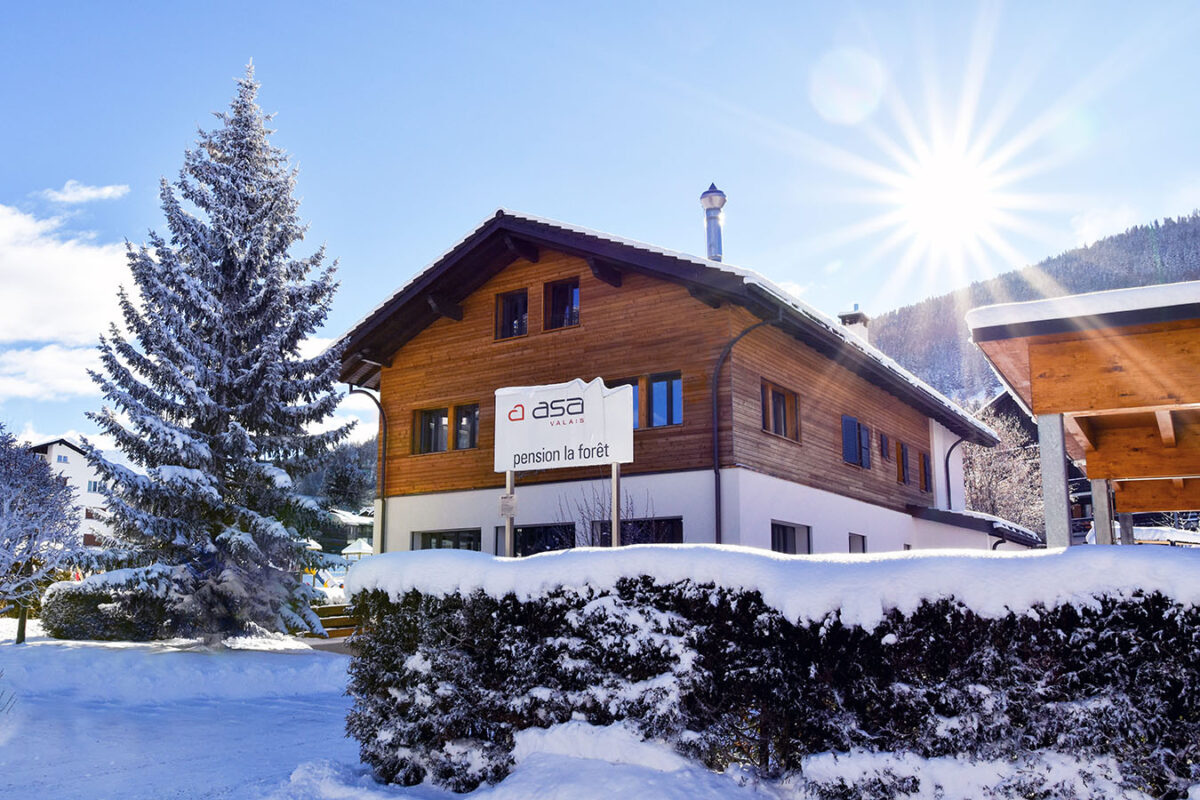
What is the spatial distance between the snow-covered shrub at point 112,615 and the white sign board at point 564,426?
8.47 m

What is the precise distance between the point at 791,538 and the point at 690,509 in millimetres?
2996

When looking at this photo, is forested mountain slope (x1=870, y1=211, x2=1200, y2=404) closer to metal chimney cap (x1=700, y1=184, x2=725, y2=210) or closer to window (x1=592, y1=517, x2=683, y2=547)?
metal chimney cap (x1=700, y1=184, x2=725, y2=210)

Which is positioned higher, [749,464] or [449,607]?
[749,464]

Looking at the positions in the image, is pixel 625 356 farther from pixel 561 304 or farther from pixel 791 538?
pixel 791 538

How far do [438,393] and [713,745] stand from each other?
14379mm

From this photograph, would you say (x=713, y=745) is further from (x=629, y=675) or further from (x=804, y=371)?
(x=804, y=371)

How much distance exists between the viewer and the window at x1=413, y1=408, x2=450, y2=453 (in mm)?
19344

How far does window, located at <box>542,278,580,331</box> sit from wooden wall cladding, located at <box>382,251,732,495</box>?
17 cm

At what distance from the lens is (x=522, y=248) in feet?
59.1

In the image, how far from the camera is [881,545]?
821 inches

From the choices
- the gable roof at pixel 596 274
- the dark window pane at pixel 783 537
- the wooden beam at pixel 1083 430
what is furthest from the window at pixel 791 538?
the wooden beam at pixel 1083 430

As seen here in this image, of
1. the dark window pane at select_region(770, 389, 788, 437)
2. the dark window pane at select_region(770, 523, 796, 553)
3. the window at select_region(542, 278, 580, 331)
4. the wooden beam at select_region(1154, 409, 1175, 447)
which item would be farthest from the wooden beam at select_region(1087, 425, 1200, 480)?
the window at select_region(542, 278, 580, 331)

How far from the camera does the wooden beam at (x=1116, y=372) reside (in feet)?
20.7

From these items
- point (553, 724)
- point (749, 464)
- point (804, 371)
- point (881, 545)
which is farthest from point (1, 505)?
point (881, 545)
